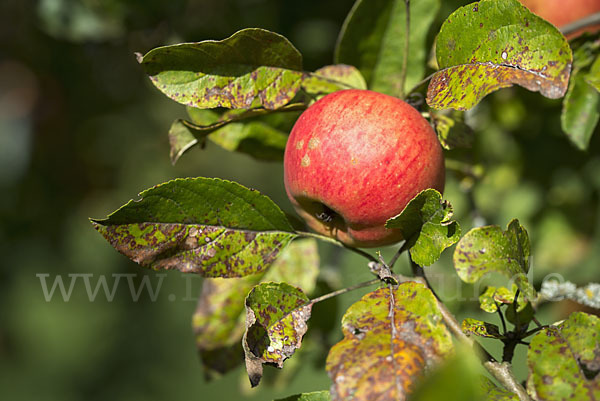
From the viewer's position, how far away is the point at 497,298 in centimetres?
88

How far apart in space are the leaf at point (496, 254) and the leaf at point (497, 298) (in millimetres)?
38

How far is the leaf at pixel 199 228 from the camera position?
2.72 feet

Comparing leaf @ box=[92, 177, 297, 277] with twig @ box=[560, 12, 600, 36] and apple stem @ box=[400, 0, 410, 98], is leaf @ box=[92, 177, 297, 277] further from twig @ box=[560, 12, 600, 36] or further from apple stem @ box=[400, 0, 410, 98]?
twig @ box=[560, 12, 600, 36]

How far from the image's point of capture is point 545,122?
1.62 meters

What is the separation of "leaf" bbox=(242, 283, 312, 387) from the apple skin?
0.16 meters

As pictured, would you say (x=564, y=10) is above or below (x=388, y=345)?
above

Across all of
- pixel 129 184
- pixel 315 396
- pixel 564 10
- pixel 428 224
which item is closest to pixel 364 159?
pixel 428 224

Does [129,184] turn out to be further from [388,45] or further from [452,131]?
[452,131]

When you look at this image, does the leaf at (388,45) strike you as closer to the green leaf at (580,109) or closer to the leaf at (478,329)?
the green leaf at (580,109)

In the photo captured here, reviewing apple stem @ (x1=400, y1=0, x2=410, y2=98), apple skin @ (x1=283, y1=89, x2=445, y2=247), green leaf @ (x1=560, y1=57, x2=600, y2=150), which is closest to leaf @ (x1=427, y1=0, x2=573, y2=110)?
apple skin @ (x1=283, y1=89, x2=445, y2=247)

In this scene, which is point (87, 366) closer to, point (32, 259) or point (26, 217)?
point (32, 259)

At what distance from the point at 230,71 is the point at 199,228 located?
10.5 inches

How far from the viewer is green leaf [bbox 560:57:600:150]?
1.14 m

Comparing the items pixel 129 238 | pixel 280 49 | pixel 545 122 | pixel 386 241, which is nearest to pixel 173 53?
pixel 280 49
